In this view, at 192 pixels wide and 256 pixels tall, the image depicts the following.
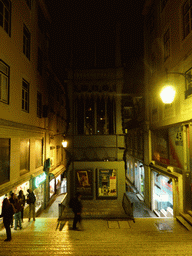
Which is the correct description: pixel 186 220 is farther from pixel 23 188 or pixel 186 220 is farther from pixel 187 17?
pixel 187 17

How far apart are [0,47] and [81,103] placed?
29.0 feet

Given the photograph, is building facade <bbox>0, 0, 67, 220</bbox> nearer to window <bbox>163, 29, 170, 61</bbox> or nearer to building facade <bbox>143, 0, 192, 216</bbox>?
building facade <bbox>143, 0, 192, 216</bbox>

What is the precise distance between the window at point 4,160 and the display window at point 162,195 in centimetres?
1067

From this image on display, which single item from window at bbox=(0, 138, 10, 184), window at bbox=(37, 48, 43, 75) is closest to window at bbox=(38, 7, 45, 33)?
window at bbox=(37, 48, 43, 75)

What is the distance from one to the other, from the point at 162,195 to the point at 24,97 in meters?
13.2

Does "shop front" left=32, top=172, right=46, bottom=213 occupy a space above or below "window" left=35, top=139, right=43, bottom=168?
below

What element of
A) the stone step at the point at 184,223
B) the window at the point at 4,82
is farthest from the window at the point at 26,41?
the stone step at the point at 184,223

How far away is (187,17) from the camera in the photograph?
9.73m

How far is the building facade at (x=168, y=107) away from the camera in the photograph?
9.90 metres

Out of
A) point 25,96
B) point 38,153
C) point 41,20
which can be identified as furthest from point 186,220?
point 41,20

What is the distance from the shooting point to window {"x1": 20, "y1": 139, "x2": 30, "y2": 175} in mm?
11523

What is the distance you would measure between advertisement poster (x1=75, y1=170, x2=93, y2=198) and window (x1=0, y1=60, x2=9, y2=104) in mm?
9155

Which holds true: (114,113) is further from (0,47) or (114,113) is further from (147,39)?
(0,47)

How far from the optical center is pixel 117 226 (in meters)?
8.60
